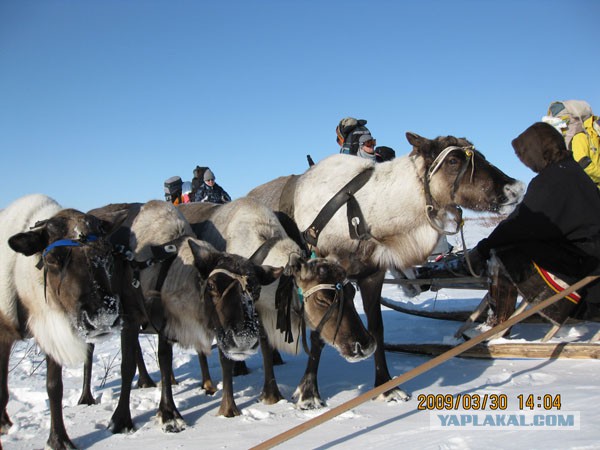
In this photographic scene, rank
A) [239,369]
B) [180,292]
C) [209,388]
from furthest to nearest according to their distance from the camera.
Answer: [239,369]
[209,388]
[180,292]

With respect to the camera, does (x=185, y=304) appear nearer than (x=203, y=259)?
No

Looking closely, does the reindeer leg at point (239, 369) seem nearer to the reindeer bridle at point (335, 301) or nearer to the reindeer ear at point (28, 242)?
the reindeer bridle at point (335, 301)

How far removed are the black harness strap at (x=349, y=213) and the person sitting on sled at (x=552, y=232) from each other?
151 centimetres

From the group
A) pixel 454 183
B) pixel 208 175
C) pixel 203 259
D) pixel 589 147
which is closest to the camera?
pixel 203 259

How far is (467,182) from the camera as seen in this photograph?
4598 millimetres

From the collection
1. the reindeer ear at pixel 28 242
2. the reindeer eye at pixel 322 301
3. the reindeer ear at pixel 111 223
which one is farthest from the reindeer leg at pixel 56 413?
the reindeer eye at pixel 322 301

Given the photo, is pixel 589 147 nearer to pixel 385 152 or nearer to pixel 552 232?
pixel 552 232

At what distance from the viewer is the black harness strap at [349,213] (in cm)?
491

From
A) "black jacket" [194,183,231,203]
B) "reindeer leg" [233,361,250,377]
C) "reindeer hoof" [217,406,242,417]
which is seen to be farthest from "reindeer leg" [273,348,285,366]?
"black jacket" [194,183,231,203]

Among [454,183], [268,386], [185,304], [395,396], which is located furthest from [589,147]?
[185,304]

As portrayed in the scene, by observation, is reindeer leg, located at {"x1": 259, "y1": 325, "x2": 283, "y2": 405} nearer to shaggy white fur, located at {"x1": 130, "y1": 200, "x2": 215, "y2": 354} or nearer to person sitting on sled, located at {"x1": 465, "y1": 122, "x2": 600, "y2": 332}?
shaggy white fur, located at {"x1": 130, "y1": 200, "x2": 215, "y2": 354}

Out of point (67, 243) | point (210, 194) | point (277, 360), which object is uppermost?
point (210, 194)

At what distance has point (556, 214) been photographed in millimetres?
4879

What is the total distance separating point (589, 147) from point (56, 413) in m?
6.75
